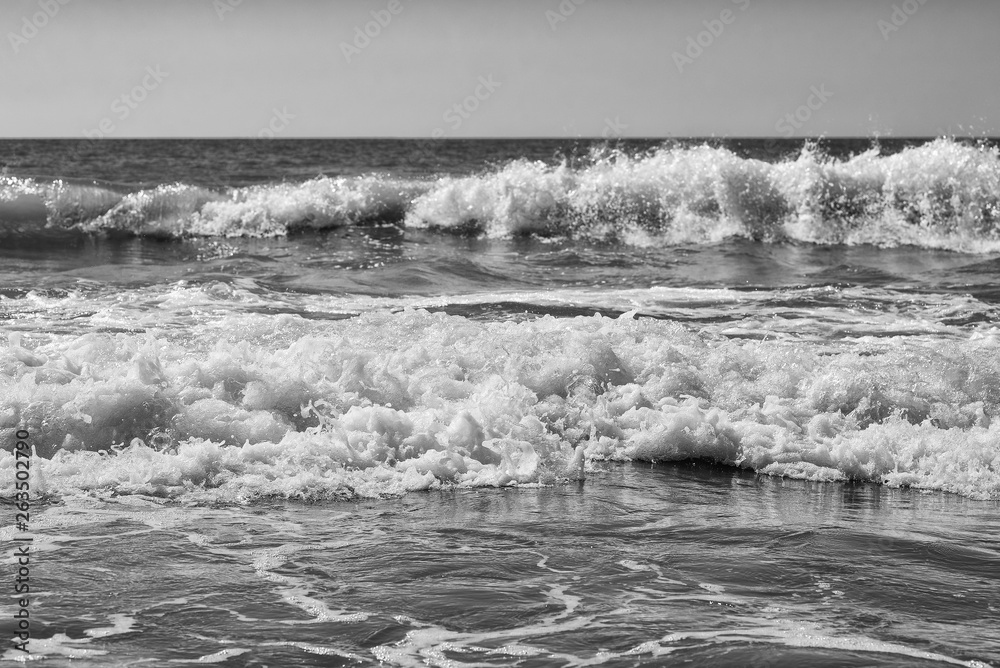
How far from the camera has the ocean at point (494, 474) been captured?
3577mm

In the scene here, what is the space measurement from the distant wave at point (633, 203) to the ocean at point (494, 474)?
5.06 meters

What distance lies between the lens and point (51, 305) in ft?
32.4

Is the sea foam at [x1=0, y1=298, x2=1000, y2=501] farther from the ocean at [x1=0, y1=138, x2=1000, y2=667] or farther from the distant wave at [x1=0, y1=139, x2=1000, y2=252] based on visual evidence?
the distant wave at [x1=0, y1=139, x2=1000, y2=252]

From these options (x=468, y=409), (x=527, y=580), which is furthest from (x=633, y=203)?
(x=527, y=580)

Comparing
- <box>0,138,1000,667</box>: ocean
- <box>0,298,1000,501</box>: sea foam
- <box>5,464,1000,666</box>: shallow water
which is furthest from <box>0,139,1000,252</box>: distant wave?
<box>5,464,1000,666</box>: shallow water

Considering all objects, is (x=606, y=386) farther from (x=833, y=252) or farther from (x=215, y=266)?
(x=833, y=252)

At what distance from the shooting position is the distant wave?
56.3ft

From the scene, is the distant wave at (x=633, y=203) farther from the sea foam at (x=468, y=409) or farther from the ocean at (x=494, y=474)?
the sea foam at (x=468, y=409)

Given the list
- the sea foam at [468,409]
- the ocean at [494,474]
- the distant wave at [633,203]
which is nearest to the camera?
the ocean at [494,474]

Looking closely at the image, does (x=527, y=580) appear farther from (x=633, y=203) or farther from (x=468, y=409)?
(x=633, y=203)

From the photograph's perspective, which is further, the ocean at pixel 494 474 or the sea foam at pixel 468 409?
the sea foam at pixel 468 409

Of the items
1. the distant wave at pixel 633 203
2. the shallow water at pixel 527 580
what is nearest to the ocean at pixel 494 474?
the shallow water at pixel 527 580

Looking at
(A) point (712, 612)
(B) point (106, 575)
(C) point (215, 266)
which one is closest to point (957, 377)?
(A) point (712, 612)

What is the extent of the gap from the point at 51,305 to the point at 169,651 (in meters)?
7.37
